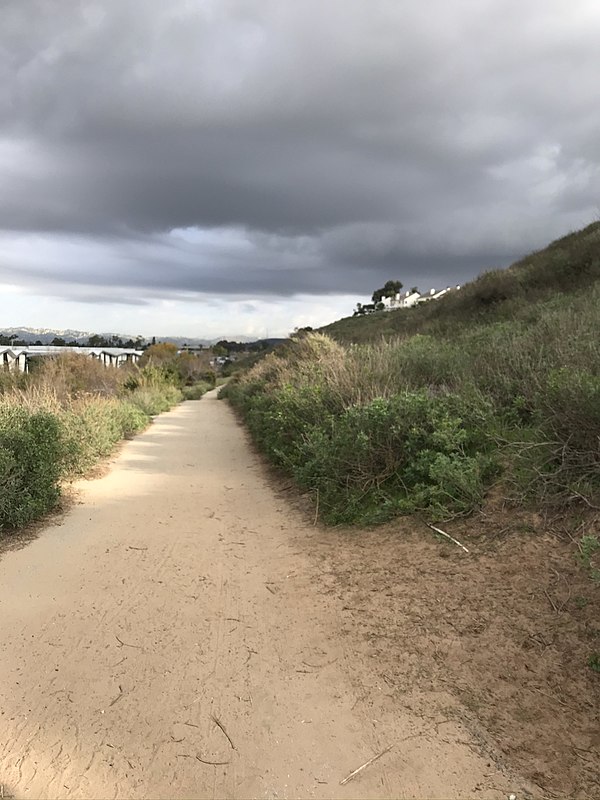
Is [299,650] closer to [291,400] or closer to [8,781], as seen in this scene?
[8,781]

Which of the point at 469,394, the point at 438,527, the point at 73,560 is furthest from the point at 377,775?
the point at 469,394

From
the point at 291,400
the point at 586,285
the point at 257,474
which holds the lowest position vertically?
the point at 257,474

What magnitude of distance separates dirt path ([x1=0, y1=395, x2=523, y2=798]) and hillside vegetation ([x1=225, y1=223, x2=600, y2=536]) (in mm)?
1322

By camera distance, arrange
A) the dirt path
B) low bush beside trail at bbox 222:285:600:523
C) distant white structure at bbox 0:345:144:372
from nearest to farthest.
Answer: the dirt path → low bush beside trail at bbox 222:285:600:523 → distant white structure at bbox 0:345:144:372

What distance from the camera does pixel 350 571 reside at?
196 inches

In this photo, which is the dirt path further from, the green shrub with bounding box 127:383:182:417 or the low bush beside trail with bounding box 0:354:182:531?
the green shrub with bounding box 127:383:182:417

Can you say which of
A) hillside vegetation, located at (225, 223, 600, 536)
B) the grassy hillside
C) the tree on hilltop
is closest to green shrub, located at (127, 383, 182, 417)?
the grassy hillside

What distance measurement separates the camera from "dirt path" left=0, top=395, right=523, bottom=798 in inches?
101

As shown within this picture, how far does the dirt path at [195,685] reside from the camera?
2.57 metres

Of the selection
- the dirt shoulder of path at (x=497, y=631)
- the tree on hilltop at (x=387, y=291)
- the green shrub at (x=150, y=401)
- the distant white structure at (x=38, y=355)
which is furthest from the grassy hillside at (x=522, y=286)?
the tree on hilltop at (x=387, y=291)

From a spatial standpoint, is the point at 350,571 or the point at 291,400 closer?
the point at 350,571

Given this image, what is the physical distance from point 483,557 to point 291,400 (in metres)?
6.16

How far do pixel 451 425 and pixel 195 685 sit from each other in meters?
4.23

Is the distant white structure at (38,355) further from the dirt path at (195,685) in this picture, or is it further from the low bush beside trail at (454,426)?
the dirt path at (195,685)
